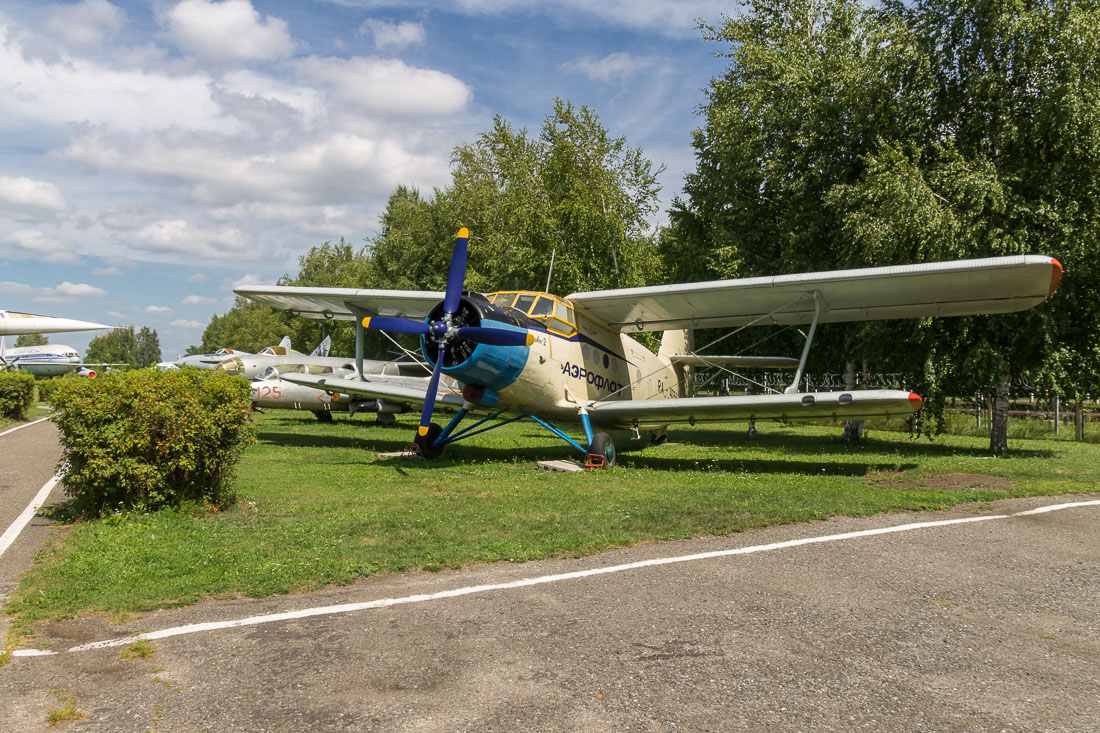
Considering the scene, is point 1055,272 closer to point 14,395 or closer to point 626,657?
point 626,657

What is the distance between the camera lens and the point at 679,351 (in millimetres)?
19719

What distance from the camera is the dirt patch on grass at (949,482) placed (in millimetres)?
10727

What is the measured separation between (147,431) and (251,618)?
4.15m

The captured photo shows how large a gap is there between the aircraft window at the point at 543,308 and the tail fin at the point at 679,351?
6.16 metres

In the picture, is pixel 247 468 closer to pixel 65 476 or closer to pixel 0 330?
pixel 65 476

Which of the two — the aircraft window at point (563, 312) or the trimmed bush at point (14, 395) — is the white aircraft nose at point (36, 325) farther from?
the aircraft window at point (563, 312)

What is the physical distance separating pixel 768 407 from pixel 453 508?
6394mm

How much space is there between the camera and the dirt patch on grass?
422 inches

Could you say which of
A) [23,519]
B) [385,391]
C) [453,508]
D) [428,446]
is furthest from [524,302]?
[23,519]

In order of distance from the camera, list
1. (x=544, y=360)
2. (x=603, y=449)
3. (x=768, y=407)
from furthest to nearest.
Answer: (x=603, y=449), (x=544, y=360), (x=768, y=407)

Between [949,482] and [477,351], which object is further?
[477,351]

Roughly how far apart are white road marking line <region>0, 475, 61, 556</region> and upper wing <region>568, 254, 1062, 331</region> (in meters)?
9.40

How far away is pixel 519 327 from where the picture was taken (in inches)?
492

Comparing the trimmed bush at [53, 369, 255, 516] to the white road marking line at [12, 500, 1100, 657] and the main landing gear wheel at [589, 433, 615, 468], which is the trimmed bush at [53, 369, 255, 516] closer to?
the white road marking line at [12, 500, 1100, 657]
